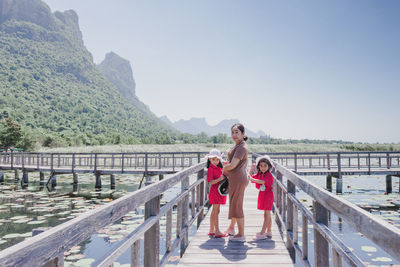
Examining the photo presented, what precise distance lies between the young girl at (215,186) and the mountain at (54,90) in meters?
51.1

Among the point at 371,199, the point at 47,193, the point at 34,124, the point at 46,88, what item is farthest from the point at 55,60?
the point at 371,199

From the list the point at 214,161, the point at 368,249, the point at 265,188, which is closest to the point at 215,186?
the point at 214,161

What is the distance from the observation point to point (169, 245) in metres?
3.17

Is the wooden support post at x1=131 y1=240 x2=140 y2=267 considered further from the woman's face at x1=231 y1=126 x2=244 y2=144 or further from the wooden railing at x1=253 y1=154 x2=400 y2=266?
the woman's face at x1=231 y1=126 x2=244 y2=144

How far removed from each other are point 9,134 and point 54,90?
2243 inches

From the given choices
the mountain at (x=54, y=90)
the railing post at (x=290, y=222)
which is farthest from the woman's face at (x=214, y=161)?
the mountain at (x=54, y=90)

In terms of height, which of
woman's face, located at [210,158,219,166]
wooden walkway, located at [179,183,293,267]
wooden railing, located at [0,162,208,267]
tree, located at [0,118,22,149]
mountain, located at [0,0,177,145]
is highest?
mountain, located at [0,0,177,145]

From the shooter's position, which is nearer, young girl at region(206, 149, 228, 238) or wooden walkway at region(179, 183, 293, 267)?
wooden walkway at region(179, 183, 293, 267)

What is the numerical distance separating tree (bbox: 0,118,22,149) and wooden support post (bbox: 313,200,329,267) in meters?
46.3

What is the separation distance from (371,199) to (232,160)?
1200cm

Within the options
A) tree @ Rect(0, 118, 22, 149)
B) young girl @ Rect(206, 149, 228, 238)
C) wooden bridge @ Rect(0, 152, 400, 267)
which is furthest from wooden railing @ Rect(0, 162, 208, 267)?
tree @ Rect(0, 118, 22, 149)

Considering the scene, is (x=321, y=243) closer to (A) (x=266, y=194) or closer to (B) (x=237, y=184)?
(B) (x=237, y=184)

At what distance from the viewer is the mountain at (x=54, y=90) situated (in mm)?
69062

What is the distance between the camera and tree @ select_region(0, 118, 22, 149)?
39125 mm
